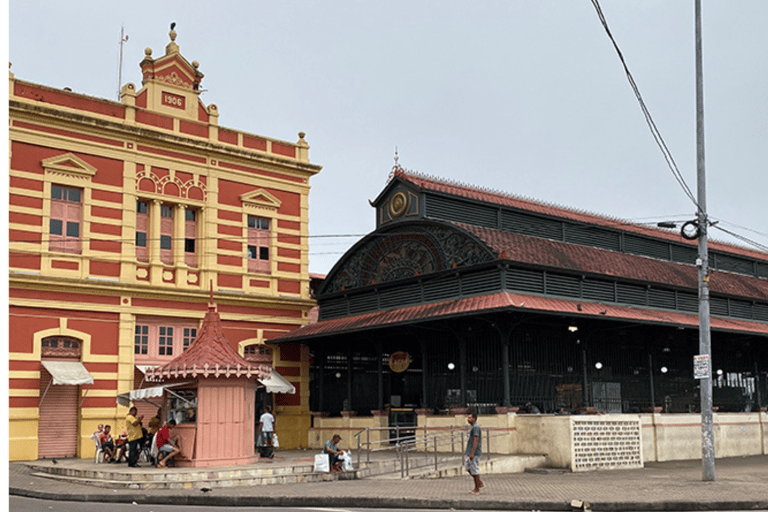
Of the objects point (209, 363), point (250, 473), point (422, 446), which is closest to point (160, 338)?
point (209, 363)

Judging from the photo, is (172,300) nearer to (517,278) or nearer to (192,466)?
(192,466)

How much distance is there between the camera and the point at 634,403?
28.2 m

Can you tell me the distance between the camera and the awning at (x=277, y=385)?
94.5 ft

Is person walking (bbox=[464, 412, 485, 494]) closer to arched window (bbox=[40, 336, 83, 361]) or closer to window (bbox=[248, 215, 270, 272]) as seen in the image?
arched window (bbox=[40, 336, 83, 361])

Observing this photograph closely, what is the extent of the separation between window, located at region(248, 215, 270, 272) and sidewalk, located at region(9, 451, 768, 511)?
11.7 metres

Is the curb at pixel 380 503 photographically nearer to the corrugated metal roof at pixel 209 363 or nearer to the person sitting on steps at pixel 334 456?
the corrugated metal roof at pixel 209 363

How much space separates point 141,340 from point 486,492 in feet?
51.3

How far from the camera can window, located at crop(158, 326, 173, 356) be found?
29703 mm

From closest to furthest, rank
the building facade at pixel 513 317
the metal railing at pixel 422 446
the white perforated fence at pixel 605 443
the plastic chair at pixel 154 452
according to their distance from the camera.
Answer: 1. the metal railing at pixel 422 446
2. the plastic chair at pixel 154 452
3. the white perforated fence at pixel 605 443
4. the building facade at pixel 513 317

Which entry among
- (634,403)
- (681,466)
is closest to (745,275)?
(634,403)

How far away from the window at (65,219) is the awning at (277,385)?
7.44 metres

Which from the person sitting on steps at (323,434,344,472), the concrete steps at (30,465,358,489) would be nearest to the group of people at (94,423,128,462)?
the concrete steps at (30,465,358,489)

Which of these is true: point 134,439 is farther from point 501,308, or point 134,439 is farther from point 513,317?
point 513,317

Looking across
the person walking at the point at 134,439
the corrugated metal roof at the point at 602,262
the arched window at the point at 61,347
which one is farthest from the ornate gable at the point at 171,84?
the person walking at the point at 134,439
